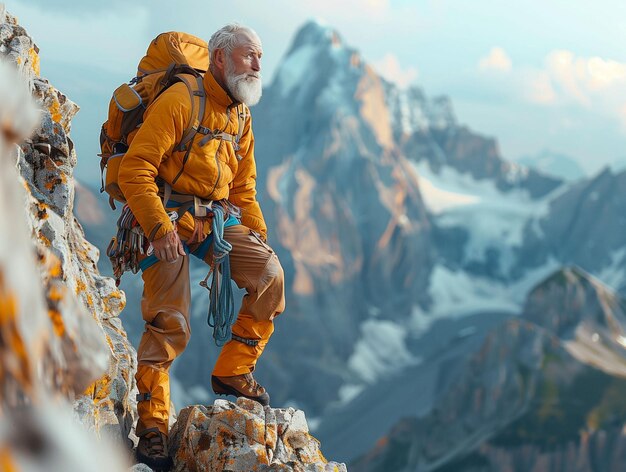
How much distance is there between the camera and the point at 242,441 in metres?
8.43

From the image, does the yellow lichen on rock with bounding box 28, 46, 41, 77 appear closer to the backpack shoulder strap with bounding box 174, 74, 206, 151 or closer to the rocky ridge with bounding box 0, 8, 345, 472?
the rocky ridge with bounding box 0, 8, 345, 472

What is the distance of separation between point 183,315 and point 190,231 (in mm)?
973

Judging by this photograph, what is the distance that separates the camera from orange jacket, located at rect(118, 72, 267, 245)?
836cm

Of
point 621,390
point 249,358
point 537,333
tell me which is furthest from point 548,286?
point 249,358

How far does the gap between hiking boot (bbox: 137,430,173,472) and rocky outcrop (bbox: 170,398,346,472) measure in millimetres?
177

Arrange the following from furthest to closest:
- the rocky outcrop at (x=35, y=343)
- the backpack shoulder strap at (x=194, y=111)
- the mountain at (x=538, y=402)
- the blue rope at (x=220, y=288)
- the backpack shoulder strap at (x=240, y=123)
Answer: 1. the mountain at (x=538, y=402)
2. the backpack shoulder strap at (x=240, y=123)
3. the blue rope at (x=220, y=288)
4. the backpack shoulder strap at (x=194, y=111)
5. the rocky outcrop at (x=35, y=343)

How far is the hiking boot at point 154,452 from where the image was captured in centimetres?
841

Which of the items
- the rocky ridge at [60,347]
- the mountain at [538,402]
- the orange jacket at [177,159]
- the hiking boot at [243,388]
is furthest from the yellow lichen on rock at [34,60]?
the mountain at [538,402]

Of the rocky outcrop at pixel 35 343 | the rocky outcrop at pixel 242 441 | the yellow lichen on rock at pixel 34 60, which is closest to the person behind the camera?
the rocky outcrop at pixel 35 343

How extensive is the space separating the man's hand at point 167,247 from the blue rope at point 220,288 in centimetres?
68

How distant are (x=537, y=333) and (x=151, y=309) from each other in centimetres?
12688

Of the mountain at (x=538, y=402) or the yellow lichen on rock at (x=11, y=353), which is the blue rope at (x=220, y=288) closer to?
the yellow lichen on rock at (x=11, y=353)

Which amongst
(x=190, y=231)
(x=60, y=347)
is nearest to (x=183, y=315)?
(x=190, y=231)

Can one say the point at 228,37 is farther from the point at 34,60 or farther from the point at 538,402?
the point at 538,402
